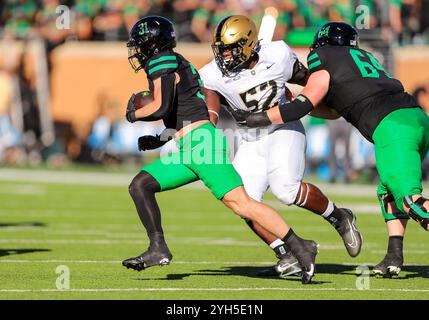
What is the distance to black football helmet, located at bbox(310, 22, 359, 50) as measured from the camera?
7.48m

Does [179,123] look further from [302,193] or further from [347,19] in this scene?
[347,19]

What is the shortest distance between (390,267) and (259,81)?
5.12ft

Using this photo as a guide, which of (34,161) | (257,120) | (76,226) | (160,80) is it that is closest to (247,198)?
(257,120)

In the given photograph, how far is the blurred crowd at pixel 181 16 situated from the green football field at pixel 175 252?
18.8ft

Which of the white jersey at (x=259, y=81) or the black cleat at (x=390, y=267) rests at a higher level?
the white jersey at (x=259, y=81)

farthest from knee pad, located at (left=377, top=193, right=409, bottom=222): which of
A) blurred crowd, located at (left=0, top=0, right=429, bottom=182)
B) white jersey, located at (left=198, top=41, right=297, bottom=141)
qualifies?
blurred crowd, located at (left=0, top=0, right=429, bottom=182)

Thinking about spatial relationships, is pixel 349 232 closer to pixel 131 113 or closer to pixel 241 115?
pixel 241 115

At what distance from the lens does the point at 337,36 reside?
749cm

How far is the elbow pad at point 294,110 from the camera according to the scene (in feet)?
23.1

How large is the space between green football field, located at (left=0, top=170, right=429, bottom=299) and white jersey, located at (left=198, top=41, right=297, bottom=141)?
1.21 m

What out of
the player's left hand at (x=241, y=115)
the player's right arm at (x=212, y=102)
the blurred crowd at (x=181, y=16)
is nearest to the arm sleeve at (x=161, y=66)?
the player's right arm at (x=212, y=102)

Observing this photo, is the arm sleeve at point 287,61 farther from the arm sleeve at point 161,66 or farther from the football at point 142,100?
the football at point 142,100

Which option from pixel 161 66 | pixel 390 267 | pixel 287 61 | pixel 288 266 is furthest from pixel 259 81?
pixel 390 267

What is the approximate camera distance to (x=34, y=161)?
2209 cm
